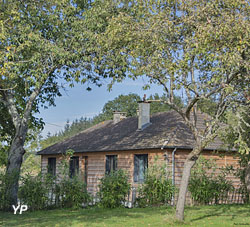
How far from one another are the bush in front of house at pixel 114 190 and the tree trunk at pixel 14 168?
3756 millimetres

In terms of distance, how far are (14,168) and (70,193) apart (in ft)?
9.35

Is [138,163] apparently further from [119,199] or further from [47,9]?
[47,9]

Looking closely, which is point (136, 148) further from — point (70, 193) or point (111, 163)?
point (70, 193)

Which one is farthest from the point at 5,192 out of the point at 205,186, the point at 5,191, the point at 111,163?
the point at 205,186

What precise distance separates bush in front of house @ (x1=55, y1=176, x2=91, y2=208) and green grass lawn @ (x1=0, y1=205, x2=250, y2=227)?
788 mm

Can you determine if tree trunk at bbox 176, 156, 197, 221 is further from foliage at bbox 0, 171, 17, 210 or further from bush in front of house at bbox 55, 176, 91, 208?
foliage at bbox 0, 171, 17, 210

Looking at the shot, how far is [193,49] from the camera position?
35.7 feet

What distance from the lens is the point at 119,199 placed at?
16484 millimetres

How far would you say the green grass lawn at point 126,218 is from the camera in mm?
11492

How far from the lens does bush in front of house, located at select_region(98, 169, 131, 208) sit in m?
16.2

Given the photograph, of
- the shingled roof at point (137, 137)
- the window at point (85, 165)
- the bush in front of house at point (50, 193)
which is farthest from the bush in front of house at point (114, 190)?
the window at point (85, 165)

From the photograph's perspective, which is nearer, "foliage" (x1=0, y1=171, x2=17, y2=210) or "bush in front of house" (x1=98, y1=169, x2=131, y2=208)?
"foliage" (x1=0, y1=171, x2=17, y2=210)

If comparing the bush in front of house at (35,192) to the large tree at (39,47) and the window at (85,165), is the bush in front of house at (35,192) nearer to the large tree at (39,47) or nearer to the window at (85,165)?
the large tree at (39,47)

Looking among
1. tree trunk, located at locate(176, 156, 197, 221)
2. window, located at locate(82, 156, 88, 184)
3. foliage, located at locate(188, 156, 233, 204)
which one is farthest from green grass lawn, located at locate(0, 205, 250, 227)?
window, located at locate(82, 156, 88, 184)
